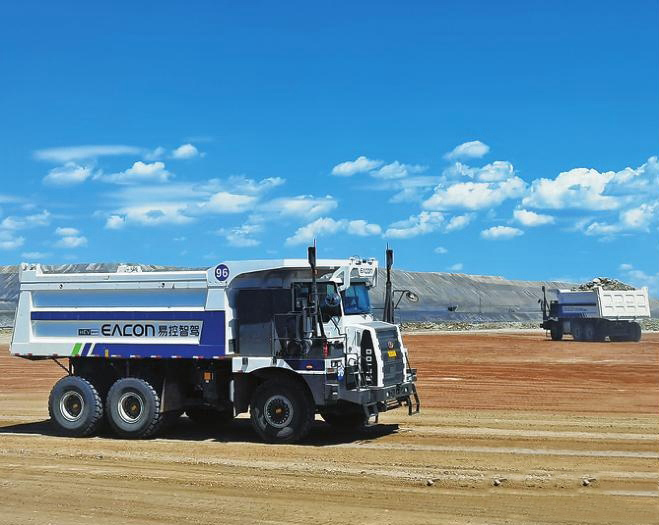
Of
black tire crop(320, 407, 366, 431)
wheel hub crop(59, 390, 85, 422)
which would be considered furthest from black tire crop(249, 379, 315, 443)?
wheel hub crop(59, 390, 85, 422)

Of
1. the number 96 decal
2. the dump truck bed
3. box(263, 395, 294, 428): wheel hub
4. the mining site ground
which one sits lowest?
the mining site ground

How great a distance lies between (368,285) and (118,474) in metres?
5.38

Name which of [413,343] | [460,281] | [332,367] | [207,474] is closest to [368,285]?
[332,367]

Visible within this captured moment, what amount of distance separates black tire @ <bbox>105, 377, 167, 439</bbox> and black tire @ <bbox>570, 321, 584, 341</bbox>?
123ft

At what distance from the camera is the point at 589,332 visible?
48906 mm

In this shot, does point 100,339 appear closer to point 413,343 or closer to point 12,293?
point 413,343

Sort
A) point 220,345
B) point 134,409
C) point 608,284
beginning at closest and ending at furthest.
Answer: point 220,345, point 134,409, point 608,284

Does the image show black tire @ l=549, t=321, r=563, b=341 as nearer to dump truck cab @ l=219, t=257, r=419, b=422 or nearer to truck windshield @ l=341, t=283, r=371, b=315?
dump truck cab @ l=219, t=257, r=419, b=422

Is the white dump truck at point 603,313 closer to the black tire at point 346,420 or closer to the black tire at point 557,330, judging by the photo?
the black tire at point 557,330

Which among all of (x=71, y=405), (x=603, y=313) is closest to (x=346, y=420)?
(x=71, y=405)

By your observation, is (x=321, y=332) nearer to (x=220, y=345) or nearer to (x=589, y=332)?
(x=220, y=345)

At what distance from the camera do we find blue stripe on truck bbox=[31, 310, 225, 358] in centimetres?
1489

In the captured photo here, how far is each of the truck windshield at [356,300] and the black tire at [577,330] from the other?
36.4 m

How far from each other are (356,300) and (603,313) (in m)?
36.0
